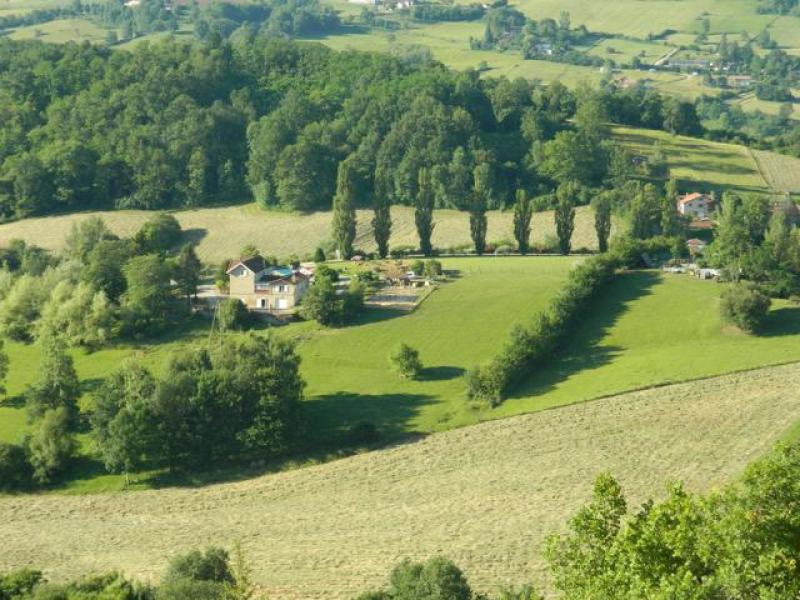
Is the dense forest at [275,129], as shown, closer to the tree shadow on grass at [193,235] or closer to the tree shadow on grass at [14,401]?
the tree shadow on grass at [193,235]

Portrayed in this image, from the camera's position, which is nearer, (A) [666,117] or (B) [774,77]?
(A) [666,117]

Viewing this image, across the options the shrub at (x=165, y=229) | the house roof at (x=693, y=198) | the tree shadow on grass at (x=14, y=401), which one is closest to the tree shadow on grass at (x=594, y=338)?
the house roof at (x=693, y=198)

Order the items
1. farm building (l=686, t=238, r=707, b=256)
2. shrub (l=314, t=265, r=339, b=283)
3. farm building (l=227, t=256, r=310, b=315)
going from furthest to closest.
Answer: farm building (l=686, t=238, r=707, b=256) < shrub (l=314, t=265, r=339, b=283) < farm building (l=227, t=256, r=310, b=315)

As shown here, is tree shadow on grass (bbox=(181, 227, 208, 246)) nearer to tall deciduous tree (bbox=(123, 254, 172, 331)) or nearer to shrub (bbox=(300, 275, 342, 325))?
tall deciduous tree (bbox=(123, 254, 172, 331))

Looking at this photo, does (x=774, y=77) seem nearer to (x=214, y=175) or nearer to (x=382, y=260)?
(x=214, y=175)

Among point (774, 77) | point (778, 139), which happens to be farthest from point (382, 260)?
point (774, 77)

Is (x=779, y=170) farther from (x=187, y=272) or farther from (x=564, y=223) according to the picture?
(x=187, y=272)

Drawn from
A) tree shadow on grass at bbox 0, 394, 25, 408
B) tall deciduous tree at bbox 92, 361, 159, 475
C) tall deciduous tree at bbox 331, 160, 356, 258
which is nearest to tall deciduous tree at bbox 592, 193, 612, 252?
tall deciduous tree at bbox 331, 160, 356, 258
